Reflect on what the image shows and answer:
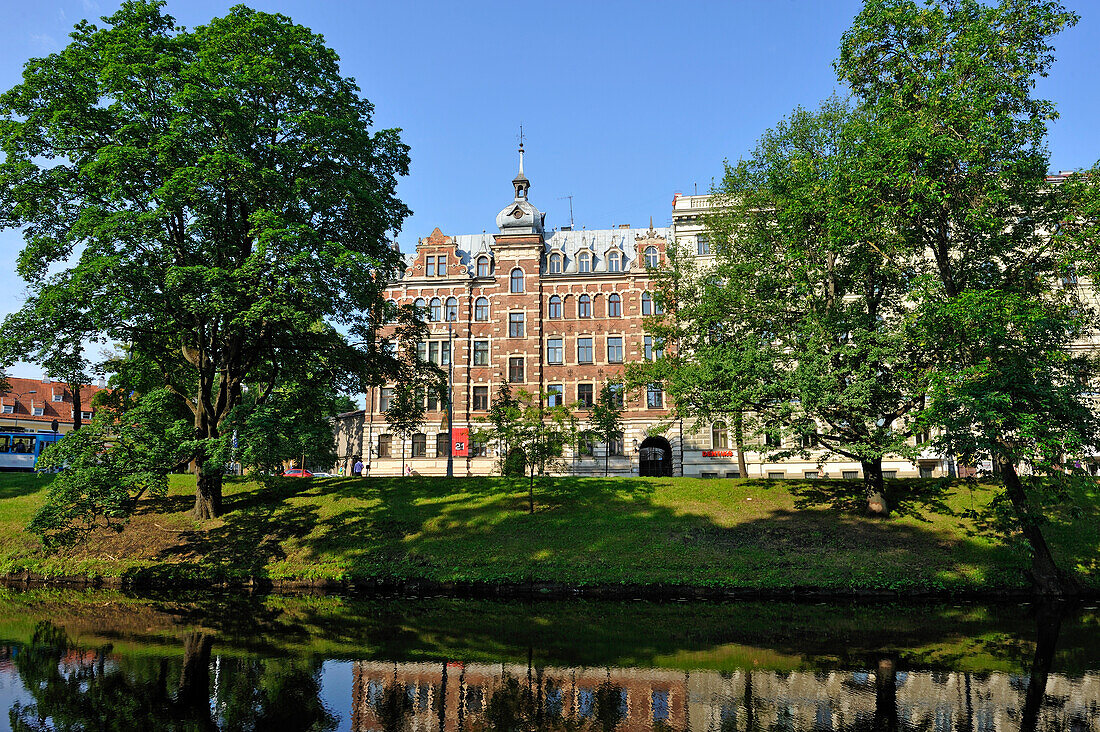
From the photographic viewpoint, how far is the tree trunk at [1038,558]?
2017cm

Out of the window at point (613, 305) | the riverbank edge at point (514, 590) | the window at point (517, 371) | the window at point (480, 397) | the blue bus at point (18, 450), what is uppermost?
the window at point (613, 305)

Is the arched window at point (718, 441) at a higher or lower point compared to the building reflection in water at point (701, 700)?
higher

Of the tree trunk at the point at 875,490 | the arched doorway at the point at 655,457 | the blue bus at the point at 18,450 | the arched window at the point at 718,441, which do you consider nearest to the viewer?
the tree trunk at the point at 875,490

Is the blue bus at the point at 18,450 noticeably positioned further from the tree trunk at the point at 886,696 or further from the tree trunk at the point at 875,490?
the tree trunk at the point at 886,696

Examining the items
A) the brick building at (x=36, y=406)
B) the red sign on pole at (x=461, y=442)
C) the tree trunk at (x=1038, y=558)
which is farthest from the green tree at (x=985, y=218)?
the brick building at (x=36, y=406)

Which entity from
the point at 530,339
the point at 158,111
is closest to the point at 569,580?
the point at 158,111

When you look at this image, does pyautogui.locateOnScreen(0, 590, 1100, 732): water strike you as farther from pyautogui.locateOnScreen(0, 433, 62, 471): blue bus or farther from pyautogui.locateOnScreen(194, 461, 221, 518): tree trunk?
pyautogui.locateOnScreen(0, 433, 62, 471): blue bus

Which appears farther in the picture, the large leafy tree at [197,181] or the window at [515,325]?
the window at [515,325]

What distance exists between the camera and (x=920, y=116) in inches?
792

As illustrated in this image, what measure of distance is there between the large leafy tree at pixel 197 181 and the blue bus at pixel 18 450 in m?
24.3

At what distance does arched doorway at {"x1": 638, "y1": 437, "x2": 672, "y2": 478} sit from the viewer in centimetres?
4875

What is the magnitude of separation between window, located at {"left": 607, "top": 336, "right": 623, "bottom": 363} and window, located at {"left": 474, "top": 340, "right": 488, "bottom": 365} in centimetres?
949

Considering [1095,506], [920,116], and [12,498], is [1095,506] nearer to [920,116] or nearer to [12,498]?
[920,116]

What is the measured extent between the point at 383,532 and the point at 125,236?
13401 millimetres
